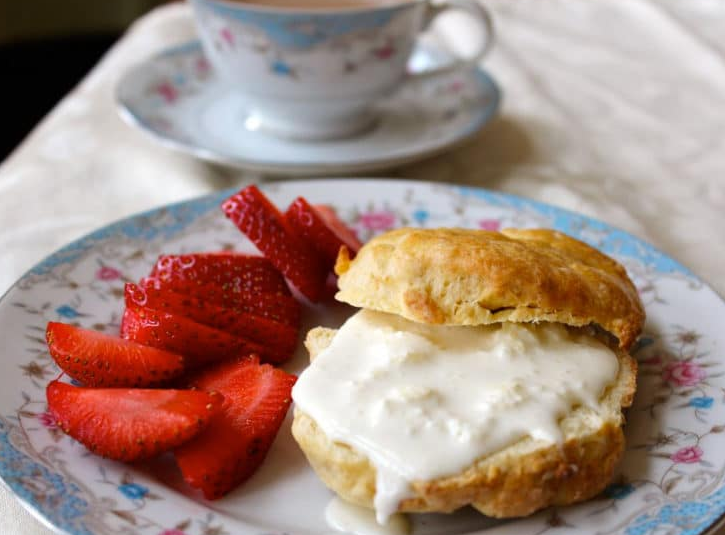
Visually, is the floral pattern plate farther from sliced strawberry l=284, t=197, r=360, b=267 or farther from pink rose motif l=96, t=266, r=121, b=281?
sliced strawberry l=284, t=197, r=360, b=267

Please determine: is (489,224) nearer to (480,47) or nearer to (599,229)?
(599,229)

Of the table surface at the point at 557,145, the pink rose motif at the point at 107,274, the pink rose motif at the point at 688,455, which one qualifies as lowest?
the table surface at the point at 557,145

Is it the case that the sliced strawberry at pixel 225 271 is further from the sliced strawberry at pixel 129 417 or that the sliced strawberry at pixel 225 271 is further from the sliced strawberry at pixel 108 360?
the sliced strawberry at pixel 129 417

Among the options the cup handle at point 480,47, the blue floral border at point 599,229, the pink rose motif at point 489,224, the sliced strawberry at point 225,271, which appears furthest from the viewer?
the cup handle at point 480,47

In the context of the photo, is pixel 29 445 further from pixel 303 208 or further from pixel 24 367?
pixel 303 208

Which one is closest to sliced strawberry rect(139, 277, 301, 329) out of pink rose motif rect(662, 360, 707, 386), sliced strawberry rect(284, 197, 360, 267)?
sliced strawberry rect(284, 197, 360, 267)

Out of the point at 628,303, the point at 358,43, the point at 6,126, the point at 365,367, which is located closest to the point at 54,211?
the point at 358,43

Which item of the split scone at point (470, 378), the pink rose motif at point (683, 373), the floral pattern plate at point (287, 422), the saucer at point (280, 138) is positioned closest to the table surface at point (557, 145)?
the saucer at point (280, 138)
